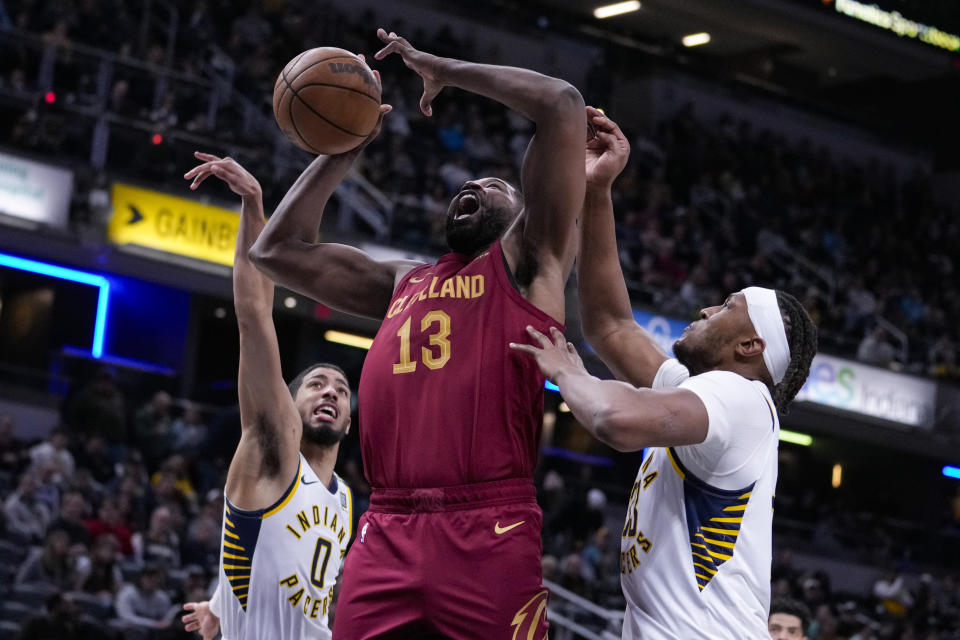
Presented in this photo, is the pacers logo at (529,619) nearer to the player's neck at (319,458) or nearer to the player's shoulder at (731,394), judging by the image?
the player's shoulder at (731,394)

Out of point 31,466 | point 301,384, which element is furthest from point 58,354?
point 301,384

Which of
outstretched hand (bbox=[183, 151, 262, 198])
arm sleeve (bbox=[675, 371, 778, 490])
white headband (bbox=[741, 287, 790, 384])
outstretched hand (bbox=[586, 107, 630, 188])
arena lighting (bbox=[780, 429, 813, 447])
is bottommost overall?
arena lighting (bbox=[780, 429, 813, 447])

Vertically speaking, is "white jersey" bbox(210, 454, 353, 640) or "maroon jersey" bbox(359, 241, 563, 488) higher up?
"maroon jersey" bbox(359, 241, 563, 488)

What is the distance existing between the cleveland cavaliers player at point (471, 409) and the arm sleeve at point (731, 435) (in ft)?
1.47

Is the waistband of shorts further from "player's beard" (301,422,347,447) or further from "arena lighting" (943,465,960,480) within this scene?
"arena lighting" (943,465,960,480)

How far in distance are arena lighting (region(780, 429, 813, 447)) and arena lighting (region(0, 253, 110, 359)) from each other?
41.0 ft

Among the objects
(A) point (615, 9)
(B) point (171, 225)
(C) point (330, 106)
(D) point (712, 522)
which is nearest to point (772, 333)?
(D) point (712, 522)

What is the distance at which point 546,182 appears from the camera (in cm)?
348

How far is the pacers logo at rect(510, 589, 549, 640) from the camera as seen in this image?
10.9 ft

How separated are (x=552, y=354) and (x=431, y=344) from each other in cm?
37

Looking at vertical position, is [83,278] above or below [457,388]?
above

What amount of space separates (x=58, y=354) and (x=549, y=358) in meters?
13.9

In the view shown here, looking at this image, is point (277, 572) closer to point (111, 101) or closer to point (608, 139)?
point (608, 139)

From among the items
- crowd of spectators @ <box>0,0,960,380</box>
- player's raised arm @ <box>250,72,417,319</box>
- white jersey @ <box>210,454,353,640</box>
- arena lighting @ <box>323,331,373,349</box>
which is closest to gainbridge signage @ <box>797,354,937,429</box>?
crowd of spectators @ <box>0,0,960,380</box>
